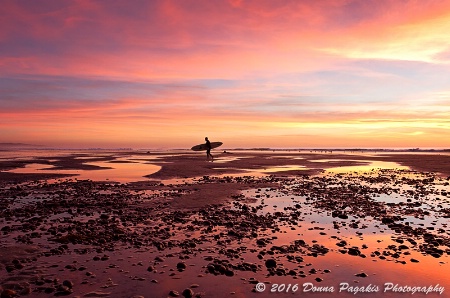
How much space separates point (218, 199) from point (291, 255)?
473 inches

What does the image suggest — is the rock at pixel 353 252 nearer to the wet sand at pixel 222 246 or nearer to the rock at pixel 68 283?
the wet sand at pixel 222 246

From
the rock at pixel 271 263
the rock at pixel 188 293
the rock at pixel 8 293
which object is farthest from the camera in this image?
the rock at pixel 271 263

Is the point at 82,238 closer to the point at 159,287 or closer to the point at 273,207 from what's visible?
the point at 159,287

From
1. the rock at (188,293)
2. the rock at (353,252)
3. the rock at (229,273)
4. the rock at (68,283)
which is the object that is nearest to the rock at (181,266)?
the rock at (229,273)

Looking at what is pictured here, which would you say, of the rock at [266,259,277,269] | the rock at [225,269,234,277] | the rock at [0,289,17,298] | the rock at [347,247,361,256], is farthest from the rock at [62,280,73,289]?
the rock at [347,247,361,256]

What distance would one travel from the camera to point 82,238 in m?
13.4

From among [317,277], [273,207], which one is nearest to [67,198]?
[273,207]

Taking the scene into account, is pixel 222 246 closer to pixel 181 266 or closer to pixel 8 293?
pixel 181 266

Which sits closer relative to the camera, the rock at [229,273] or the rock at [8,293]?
the rock at [8,293]

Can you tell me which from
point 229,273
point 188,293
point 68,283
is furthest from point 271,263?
point 68,283

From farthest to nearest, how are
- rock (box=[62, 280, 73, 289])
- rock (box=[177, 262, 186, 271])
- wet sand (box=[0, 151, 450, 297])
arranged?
rock (box=[177, 262, 186, 271])
wet sand (box=[0, 151, 450, 297])
rock (box=[62, 280, 73, 289])

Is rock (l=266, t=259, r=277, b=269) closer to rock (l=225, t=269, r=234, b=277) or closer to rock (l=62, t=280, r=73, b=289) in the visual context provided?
rock (l=225, t=269, r=234, b=277)

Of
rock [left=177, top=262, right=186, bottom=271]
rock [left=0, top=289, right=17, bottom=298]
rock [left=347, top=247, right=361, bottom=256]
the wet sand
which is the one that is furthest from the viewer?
rock [left=347, top=247, right=361, bottom=256]

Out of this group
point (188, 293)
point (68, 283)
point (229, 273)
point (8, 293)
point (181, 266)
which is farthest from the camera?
point (181, 266)
